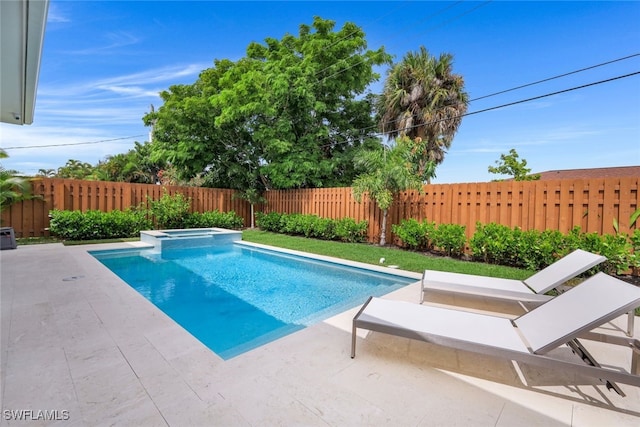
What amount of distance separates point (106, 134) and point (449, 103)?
79.5 ft

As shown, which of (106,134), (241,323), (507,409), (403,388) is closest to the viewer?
(507,409)

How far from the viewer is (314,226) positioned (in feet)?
38.4

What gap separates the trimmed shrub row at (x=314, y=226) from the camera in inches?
419

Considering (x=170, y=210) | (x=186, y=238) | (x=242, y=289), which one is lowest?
(x=242, y=289)

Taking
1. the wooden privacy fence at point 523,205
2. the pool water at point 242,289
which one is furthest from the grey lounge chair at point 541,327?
the wooden privacy fence at point 523,205

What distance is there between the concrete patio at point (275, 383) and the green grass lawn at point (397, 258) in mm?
2930

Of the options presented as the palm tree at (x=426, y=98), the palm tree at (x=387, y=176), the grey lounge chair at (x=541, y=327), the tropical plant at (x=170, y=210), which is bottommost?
the grey lounge chair at (x=541, y=327)

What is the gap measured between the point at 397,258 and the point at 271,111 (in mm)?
8626

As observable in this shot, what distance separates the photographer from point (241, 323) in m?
4.21

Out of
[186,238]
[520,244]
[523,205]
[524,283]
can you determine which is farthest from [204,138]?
[524,283]

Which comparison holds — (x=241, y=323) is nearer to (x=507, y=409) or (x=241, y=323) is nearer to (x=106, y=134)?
(x=507, y=409)

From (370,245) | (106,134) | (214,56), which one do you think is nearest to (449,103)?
(370,245)

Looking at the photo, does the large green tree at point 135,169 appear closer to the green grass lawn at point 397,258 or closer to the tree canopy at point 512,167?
the green grass lawn at point 397,258

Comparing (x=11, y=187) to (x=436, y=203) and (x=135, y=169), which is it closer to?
(x=436, y=203)
